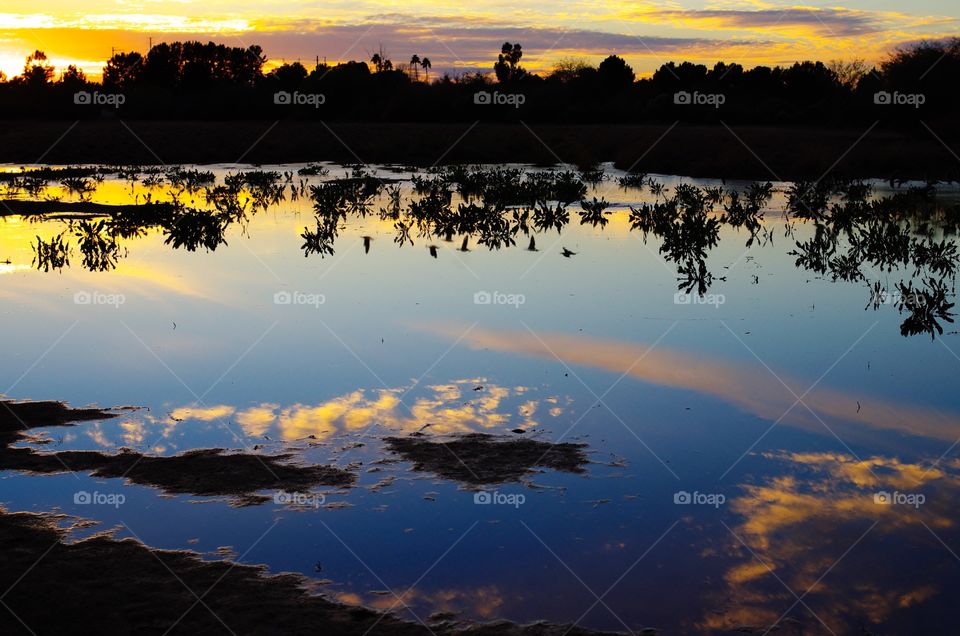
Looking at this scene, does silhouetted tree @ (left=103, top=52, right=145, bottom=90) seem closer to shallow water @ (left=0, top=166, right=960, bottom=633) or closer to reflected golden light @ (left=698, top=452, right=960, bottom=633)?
shallow water @ (left=0, top=166, right=960, bottom=633)

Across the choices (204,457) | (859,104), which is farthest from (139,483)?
(859,104)

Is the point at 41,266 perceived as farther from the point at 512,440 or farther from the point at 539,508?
the point at 539,508

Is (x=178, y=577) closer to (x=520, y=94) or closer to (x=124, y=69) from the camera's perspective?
(x=520, y=94)

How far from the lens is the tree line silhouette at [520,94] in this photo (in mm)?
48656

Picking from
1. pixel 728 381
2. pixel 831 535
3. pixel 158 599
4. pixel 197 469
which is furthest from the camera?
pixel 728 381

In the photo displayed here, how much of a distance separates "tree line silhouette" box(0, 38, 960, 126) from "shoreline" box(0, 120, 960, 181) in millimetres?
2482

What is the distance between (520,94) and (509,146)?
7125 millimetres

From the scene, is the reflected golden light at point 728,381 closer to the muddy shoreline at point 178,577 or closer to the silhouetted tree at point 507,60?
the muddy shoreline at point 178,577

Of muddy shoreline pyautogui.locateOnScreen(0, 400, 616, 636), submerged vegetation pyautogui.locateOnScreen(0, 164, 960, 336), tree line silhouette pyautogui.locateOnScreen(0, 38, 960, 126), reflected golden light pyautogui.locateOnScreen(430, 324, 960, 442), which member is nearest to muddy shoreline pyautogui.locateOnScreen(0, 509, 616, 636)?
muddy shoreline pyautogui.locateOnScreen(0, 400, 616, 636)

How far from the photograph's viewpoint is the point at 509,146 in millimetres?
52781

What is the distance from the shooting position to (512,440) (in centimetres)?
823

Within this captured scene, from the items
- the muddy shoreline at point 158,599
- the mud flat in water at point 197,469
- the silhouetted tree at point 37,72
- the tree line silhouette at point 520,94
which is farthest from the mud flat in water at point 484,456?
the silhouetted tree at point 37,72

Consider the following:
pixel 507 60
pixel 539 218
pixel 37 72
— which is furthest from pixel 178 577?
pixel 507 60

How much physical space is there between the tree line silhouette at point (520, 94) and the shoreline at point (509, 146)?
97.7 inches
